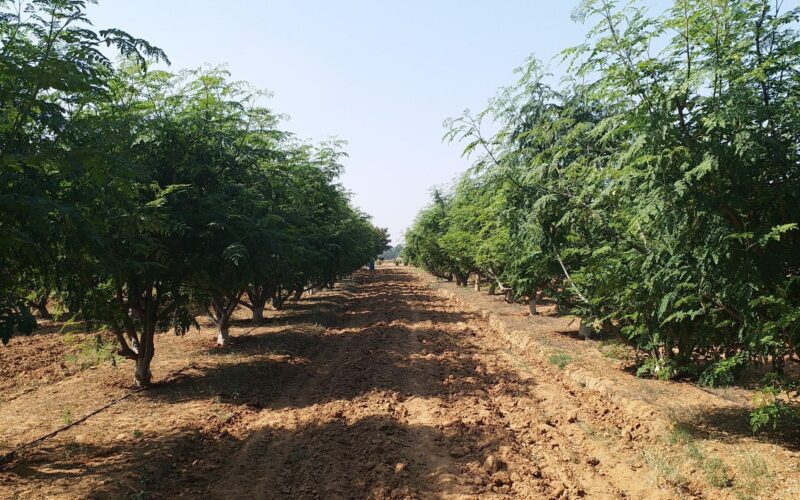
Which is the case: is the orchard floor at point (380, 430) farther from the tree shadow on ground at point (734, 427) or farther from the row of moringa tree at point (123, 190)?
the row of moringa tree at point (123, 190)

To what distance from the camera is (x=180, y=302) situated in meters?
9.25

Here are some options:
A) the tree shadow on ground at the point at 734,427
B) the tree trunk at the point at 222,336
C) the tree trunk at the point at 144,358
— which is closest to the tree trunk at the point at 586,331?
the tree shadow on ground at the point at 734,427

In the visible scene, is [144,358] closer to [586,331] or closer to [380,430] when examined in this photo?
[380,430]

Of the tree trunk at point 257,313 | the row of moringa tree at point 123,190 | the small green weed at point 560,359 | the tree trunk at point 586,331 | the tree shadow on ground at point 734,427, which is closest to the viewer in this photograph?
the row of moringa tree at point 123,190

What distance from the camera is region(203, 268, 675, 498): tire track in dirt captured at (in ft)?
17.7

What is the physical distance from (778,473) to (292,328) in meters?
13.8

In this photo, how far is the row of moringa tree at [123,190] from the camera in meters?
4.64

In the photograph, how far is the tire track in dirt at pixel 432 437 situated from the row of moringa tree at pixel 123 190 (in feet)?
9.53

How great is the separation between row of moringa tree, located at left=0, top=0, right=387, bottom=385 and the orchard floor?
1.63 meters

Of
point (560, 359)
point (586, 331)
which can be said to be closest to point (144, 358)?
point (560, 359)

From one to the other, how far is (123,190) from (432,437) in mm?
4956

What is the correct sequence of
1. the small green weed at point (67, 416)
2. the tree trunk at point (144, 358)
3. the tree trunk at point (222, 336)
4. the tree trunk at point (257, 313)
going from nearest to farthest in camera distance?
the small green weed at point (67, 416), the tree trunk at point (144, 358), the tree trunk at point (222, 336), the tree trunk at point (257, 313)

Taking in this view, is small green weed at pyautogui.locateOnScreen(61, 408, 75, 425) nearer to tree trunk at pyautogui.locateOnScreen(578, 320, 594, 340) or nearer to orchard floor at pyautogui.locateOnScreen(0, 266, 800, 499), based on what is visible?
orchard floor at pyautogui.locateOnScreen(0, 266, 800, 499)

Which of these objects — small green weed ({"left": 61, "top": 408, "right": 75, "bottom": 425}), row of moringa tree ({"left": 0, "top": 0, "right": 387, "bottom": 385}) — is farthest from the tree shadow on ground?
small green weed ({"left": 61, "top": 408, "right": 75, "bottom": 425})
